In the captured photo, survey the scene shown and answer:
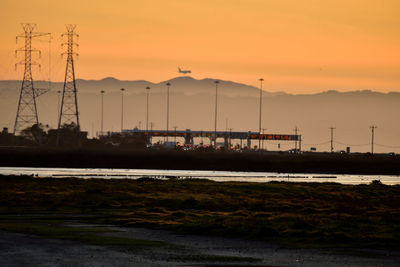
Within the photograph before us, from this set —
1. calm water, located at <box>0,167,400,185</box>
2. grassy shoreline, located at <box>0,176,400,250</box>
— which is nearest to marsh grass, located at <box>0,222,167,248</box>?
grassy shoreline, located at <box>0,176,400,250</box>

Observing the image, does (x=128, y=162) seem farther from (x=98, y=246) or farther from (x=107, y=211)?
(x=98, y=246)

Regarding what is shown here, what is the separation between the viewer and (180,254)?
29.6 metres

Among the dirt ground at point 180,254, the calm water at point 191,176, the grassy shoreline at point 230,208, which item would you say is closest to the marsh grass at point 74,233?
the dirt ground at point 180,254

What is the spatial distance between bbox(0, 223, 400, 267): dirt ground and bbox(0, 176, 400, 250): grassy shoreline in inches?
90.3

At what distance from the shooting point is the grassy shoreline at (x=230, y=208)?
36562 millimetres

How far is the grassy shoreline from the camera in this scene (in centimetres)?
3656

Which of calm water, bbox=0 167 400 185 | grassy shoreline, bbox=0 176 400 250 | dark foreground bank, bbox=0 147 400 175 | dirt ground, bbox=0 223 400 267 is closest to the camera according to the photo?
dirt ground, bbox=0 223 400 267

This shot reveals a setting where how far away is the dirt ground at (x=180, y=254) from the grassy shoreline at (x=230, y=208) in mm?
2294

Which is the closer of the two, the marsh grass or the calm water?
the marsh grass

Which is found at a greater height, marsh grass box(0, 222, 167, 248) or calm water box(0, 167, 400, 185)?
marsh grass box(0, 222, 167, 248)

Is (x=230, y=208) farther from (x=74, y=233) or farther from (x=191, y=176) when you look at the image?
(x=191, y=176)

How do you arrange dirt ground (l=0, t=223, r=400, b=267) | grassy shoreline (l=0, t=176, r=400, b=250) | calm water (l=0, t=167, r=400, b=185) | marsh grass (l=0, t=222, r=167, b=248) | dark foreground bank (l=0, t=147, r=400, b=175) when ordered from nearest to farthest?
dirt ground (l=0, t=223, r=400, b=267) < marsh grass (l=0, t=222, r=167, b=248) < grassy shoreline (l=0, t=176, r=400, b=250) < calm water (l=0, t=167, r=400, b=185) < dark foreground bank (l=0, t=147, r=400, b=175)

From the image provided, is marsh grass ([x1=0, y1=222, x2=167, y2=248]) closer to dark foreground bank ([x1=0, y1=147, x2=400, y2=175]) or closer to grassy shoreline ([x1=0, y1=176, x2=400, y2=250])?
grassy shoreline ([x1=0, y1=176, x2=400, y2=250])

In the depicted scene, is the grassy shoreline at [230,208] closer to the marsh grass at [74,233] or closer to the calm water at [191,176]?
the marsh grass at [74,233]
